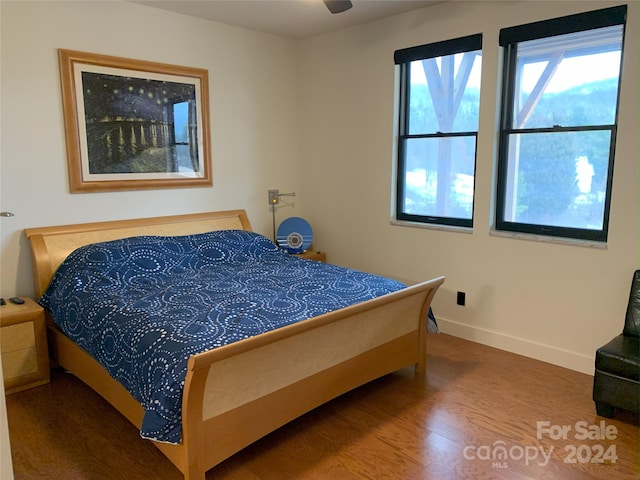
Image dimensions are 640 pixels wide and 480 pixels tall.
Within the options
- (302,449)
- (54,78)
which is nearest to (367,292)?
(302,449)

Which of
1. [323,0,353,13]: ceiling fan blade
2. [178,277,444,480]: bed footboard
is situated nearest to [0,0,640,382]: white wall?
[178,277,444,480]: bed footboard

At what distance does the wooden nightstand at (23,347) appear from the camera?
2.87 metres

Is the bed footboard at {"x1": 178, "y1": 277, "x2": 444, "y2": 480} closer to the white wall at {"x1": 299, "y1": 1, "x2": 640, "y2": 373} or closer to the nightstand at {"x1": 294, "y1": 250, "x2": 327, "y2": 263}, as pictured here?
the white wall at {"x1": 299, "y1": 1, "x2": 640, "y2": 373}

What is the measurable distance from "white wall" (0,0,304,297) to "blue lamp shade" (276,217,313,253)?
0.67 feet

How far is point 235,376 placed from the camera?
206cm

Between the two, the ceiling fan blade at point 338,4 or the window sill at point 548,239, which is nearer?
the ceiling fan blade at point 338,4

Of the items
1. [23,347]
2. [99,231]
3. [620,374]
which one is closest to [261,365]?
[23,347]

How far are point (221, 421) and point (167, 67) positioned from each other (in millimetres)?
2815

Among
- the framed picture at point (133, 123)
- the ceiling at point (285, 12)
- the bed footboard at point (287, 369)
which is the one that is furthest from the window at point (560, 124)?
the framed picture at point (133, 123)

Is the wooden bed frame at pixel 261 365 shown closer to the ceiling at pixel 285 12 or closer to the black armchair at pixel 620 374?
the black armchair at pixel 620 374

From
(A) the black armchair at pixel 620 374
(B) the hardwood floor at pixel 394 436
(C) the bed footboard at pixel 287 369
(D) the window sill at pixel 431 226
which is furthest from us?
(D) the window sill at pixel 431 226

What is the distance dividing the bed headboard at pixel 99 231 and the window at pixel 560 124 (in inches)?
89.2

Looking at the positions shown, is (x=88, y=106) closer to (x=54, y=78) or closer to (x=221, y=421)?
(x=54, y=78)

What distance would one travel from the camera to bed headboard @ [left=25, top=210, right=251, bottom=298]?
3176 mm
